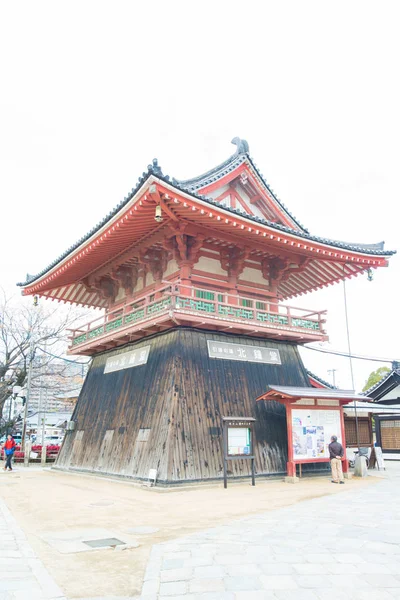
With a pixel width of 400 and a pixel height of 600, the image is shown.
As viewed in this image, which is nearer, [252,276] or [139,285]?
[252,276]

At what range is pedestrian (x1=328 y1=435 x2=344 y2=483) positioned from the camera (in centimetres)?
1499

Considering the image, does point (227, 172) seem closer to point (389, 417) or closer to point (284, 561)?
point (284, 561)

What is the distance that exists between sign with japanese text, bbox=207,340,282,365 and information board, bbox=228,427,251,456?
2.93 m

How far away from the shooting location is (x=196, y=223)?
1579 cm

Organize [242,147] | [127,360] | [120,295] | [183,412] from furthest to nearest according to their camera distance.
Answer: [120,295], [242,147], [127,360], [183,412]

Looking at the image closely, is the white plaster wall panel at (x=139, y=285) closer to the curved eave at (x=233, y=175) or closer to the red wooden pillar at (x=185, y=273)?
the red wooden pillar at (x=185, y=273)

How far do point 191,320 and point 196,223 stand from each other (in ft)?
10.9

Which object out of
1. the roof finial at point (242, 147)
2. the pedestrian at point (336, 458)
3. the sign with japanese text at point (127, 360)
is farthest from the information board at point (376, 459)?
the roof finial at point (242, 147)

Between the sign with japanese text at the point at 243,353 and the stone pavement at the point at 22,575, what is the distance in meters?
10.3

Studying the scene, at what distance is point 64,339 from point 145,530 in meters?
26.5

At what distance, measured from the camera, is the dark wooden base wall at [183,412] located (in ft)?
47.7

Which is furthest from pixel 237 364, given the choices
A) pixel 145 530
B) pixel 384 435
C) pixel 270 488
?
pixel 384 435

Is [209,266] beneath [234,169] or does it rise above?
beneath

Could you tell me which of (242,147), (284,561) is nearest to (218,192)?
(242,147)
